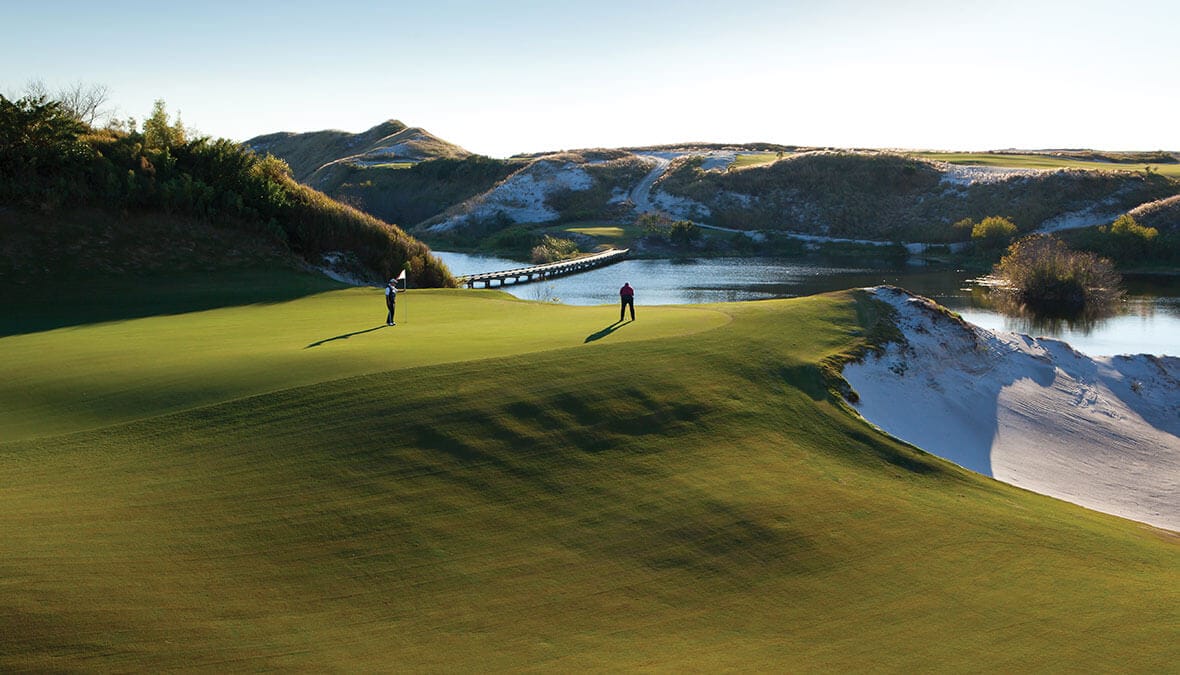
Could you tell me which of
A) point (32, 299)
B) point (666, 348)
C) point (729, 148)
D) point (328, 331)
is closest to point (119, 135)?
point (32, 299)

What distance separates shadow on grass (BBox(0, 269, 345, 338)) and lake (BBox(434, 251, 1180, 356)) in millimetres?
22026

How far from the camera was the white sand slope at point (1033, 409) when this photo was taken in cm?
2270

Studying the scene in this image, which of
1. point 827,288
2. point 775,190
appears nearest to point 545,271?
point 827,288

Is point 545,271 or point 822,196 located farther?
point 822,196

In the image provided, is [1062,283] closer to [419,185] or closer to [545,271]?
[545,271]

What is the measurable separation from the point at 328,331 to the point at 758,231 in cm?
8800

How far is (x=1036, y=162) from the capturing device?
4958 inches

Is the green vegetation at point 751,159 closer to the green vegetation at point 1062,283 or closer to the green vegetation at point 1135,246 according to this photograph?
the green vegetation at point 1135,246

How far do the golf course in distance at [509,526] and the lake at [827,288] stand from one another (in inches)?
1201

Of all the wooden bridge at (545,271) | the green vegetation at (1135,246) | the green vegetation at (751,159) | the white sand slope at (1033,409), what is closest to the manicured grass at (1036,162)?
the green vegetation at (751,159)

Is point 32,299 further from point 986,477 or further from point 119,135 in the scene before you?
point 986,477

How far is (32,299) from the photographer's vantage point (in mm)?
31641

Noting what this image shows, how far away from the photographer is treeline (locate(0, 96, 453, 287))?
37219 millimetres

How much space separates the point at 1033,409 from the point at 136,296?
99.8 feet
